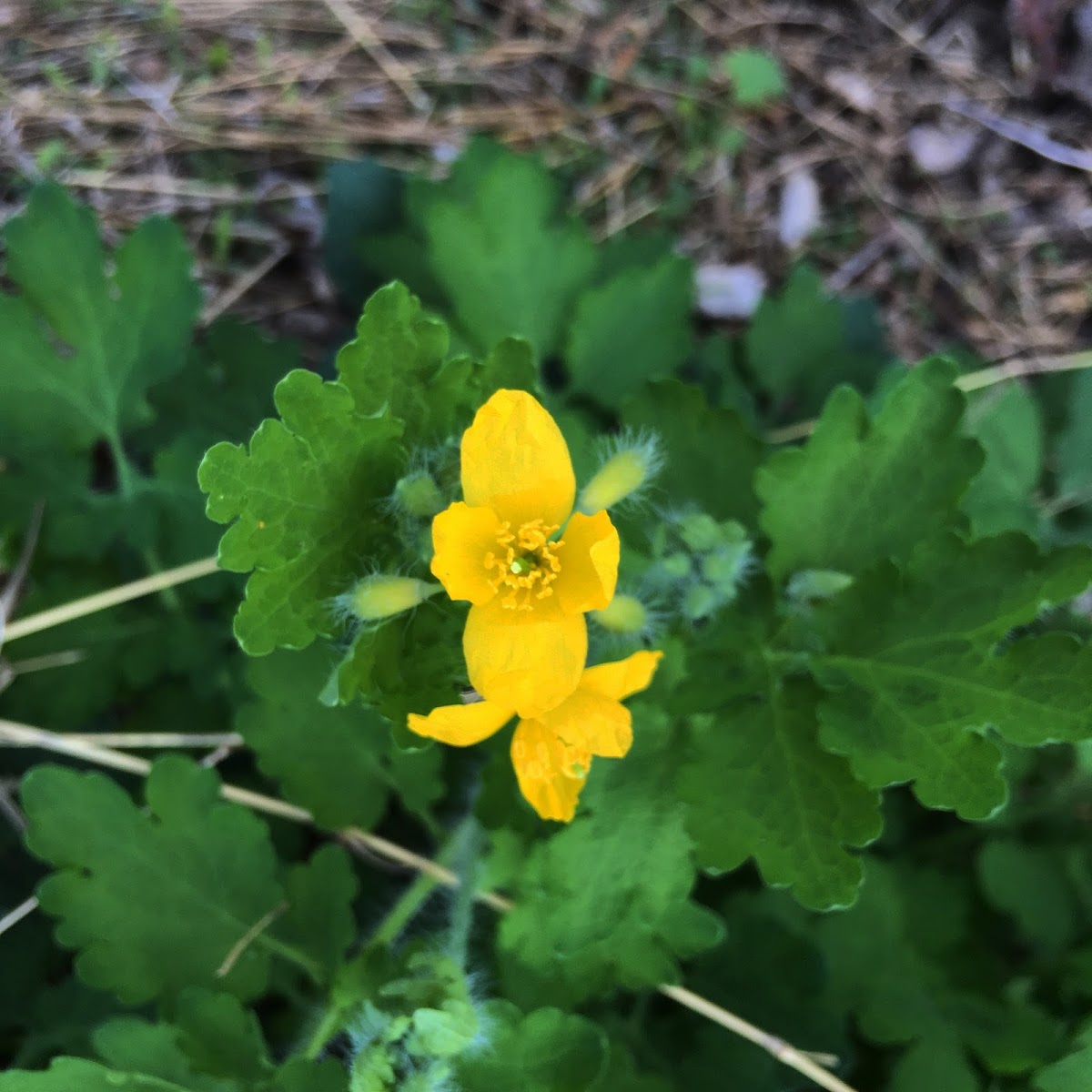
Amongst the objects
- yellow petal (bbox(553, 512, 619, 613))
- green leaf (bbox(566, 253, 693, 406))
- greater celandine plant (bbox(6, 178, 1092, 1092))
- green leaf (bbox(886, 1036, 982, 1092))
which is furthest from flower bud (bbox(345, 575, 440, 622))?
green leaf (bbox(886, 1036, 982, 1092))

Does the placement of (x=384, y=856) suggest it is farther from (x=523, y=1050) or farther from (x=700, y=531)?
(x=700, y=531)

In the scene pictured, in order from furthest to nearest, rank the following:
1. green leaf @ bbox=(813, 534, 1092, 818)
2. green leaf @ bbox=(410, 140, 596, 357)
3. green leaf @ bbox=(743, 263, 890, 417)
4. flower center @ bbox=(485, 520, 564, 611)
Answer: green leaf @ bbox=(743, 263, 890, 417)
green leaf @ bbox=(410, 140, 596, 357)
green leaf @ bbox=(813, 534, 1092, 818)
flower center @ bbox=(485, 520, 564, 611)

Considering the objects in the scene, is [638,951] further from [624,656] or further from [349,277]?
[349,277]

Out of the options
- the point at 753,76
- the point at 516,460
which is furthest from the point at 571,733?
the point at 753,76

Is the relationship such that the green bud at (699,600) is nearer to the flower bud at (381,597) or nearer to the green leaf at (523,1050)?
the flower bud at (381,597)

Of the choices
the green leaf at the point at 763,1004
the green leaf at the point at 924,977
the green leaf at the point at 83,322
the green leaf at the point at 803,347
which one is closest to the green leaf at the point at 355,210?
the green leaf at the point at 83,322

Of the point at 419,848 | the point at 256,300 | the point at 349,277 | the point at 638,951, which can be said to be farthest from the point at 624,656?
the point at 256,300

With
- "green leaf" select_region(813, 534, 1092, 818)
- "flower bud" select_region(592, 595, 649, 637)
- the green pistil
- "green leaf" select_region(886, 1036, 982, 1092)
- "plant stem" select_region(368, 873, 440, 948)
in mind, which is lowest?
"green leaf" select_region(886, 1036, 982, 1092)

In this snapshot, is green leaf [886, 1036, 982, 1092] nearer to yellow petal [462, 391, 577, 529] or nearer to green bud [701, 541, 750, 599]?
green bud [701, 541, 750, 599]
